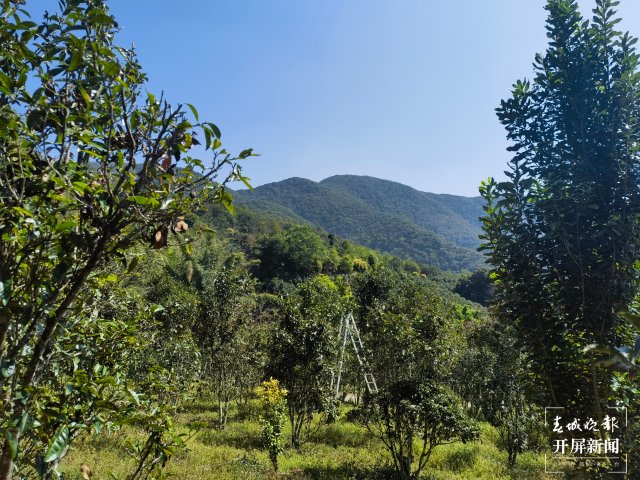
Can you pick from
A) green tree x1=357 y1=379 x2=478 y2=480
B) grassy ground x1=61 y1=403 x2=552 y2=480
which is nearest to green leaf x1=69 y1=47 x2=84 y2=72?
grassy ground x1=61 y1=403 x2=552 y2=480

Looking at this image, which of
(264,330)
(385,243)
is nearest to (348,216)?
(385,243)

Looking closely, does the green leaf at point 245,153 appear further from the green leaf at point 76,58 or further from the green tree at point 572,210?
the green tree at point 572,210

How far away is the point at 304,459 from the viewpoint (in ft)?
34.4

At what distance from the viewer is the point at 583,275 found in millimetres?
3516

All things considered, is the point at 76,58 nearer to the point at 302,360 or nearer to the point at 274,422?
the point at 274,422

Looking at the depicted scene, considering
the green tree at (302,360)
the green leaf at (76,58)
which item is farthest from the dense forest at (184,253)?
the green tree at (302,360)

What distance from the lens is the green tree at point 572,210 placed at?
347cm

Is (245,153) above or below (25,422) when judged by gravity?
above

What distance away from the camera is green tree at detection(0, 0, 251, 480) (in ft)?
4.92

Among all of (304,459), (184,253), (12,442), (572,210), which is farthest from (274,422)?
(12,442)

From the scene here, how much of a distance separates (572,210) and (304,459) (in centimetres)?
957

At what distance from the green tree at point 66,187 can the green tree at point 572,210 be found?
3.11 m

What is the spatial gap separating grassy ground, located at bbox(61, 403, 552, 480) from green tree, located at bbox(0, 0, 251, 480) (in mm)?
6111

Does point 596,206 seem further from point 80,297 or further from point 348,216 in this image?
point 348,216
